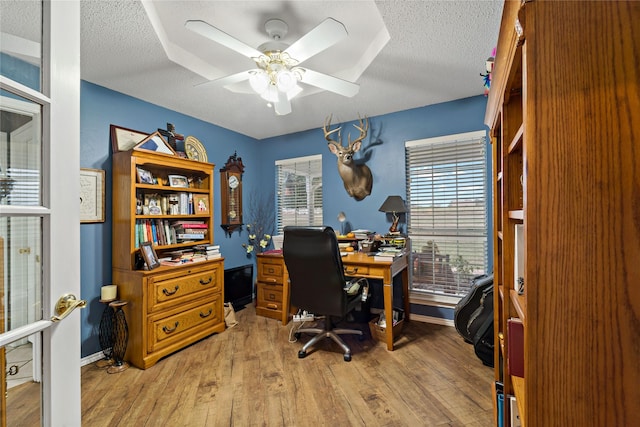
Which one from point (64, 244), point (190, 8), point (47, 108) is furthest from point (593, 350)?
point (190, 8)

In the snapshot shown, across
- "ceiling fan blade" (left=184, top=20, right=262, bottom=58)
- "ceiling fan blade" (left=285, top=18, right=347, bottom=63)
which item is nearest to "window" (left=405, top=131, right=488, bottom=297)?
"ceiling fan blade" (left=285, top=18, right=347, bottom=63)

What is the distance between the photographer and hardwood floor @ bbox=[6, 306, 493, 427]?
5.53 ft

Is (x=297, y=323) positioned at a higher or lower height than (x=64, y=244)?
lower

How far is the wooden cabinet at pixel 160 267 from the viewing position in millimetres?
2307

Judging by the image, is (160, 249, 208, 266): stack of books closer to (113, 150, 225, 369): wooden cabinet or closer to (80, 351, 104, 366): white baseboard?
(113, 150, 225, 369): wooden cabinet

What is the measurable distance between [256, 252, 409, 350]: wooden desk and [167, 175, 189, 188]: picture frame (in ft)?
3.82

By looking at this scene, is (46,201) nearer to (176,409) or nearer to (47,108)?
(47,108)

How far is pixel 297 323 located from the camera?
3.13 metres

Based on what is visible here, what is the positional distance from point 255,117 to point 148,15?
173 cm

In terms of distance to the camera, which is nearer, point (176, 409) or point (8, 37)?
point (8, 37)

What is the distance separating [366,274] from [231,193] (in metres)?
2.18

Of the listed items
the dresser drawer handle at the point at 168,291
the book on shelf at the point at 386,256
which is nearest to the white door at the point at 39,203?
the dresser drawer handle at the point at 168,291

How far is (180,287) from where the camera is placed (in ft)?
8.37

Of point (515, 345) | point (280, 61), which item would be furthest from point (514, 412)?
point (280, 61)
